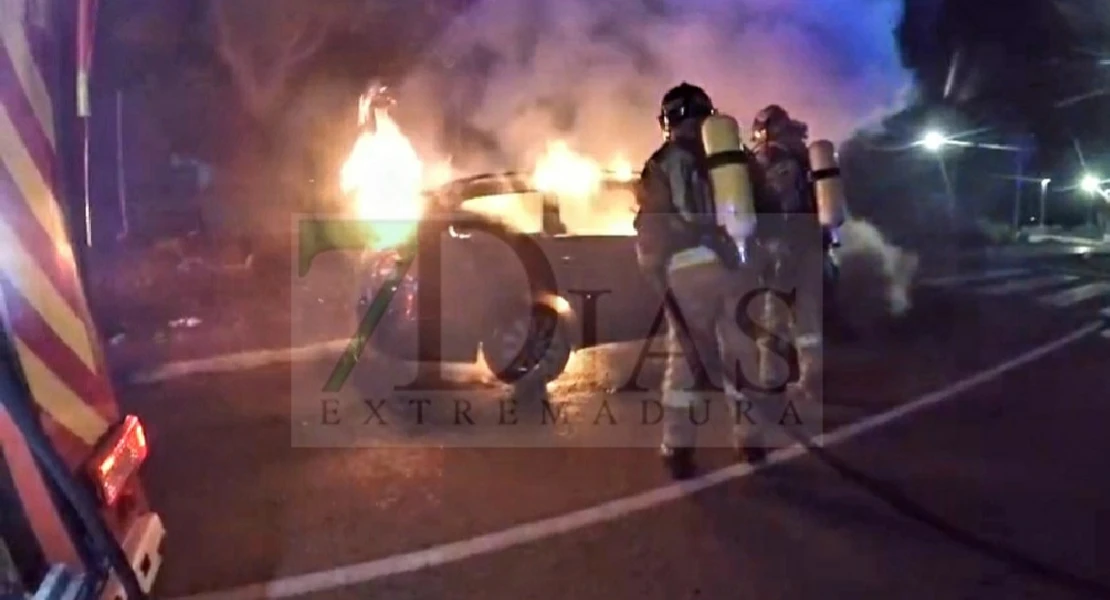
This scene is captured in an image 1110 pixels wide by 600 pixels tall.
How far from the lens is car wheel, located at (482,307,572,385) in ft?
25.1

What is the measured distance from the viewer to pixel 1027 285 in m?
15.7

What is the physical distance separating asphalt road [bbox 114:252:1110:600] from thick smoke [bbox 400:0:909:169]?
6705mm

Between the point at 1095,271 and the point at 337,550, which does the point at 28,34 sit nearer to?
the point at 337,550

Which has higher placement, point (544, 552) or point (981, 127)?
point (981, 127)

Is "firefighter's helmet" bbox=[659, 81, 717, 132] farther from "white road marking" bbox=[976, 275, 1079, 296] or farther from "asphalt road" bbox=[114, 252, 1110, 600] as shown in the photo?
"white road marking" bbox=[976, 275, 1079, 296]

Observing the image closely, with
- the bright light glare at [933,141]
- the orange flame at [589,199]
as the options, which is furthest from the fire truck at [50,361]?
the bright light glare at [933,141]

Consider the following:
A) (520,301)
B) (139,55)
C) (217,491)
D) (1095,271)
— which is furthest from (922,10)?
(217,491)

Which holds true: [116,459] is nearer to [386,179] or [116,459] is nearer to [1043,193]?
[386,179]

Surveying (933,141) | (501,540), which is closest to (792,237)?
(501,540)

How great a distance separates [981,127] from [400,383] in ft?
90.1

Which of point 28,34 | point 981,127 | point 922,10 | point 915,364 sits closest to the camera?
point 28,34

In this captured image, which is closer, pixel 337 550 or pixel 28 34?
pixel 28 34

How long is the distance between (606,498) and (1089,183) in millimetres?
35302

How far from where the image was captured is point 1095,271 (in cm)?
1830
